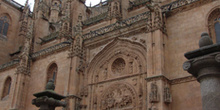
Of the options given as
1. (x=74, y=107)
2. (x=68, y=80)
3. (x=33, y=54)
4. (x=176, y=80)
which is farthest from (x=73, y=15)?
(x=176, y=80)

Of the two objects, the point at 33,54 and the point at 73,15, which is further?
the point at 73,15

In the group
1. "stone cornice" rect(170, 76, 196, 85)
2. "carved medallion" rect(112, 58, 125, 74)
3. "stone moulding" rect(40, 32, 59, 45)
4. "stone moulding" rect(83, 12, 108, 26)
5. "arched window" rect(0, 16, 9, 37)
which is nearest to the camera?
"stone cornice" rect(170, 76, 196, 85)

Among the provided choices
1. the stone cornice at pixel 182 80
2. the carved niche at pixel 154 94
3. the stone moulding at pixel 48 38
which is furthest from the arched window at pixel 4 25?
the stone cornice at pixel 182 80

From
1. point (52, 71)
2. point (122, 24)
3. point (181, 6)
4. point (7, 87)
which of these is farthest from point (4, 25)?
point (181, 6)

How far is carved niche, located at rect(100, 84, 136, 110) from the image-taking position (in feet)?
55.4

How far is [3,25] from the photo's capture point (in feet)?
108

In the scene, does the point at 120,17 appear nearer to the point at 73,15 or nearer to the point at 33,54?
the point at 73,15

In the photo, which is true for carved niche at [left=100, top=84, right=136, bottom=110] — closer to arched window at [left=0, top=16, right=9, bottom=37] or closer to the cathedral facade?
the cathedral facade

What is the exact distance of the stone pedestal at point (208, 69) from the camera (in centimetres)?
585

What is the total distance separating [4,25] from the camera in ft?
108

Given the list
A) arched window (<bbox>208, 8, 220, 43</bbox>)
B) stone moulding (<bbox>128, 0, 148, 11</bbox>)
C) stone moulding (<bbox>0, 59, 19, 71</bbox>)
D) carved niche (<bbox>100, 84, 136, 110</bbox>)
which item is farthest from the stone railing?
stone moulding (<bbox>0, 59, 19, 71</bbox>)

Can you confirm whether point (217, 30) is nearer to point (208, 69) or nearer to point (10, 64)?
point (208, 69)

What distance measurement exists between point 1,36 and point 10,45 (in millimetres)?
1475

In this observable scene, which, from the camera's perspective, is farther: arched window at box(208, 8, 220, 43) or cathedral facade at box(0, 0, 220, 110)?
arched window at box(208, 8, 220, 43)
